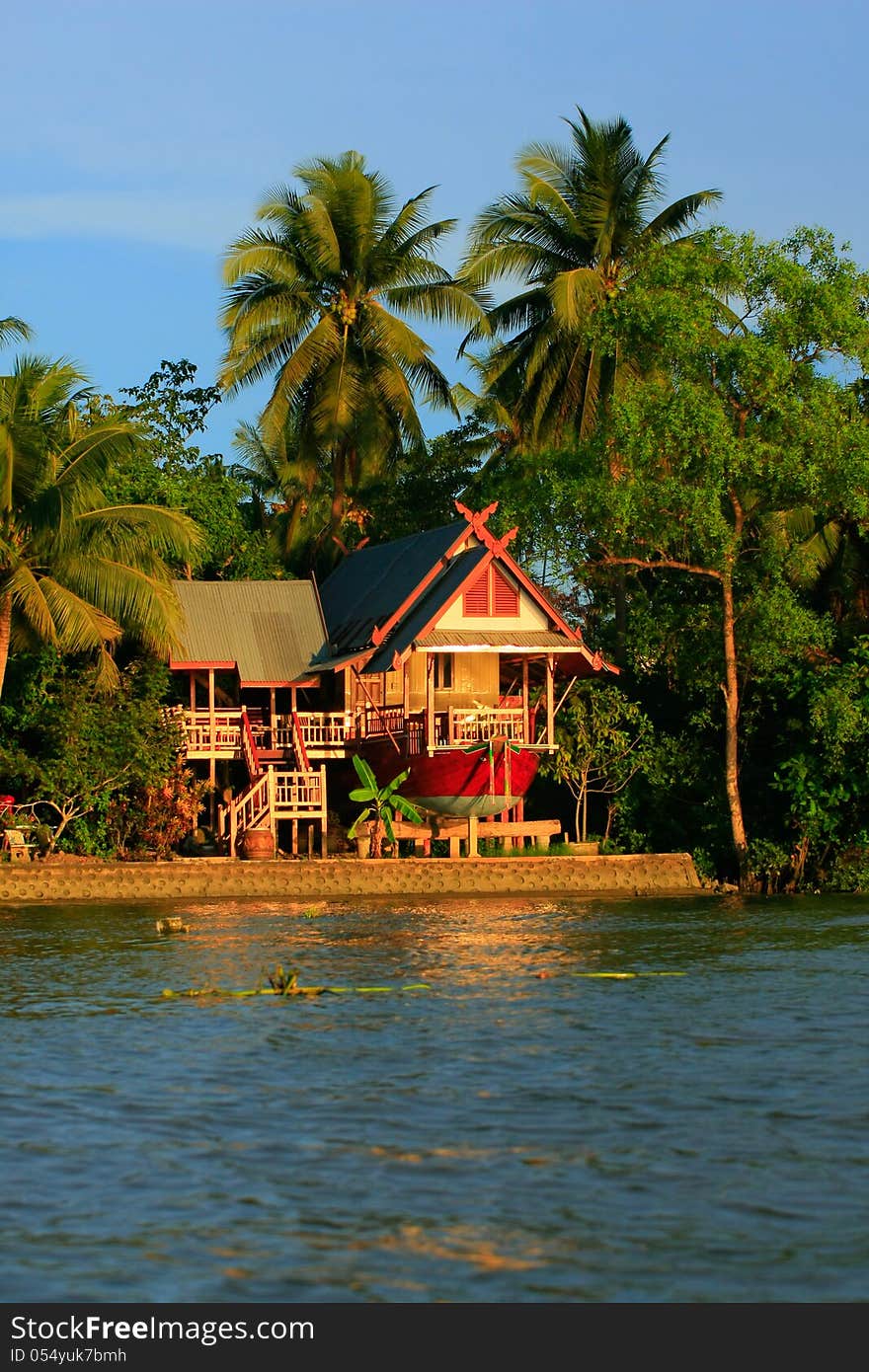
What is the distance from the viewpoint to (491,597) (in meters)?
34.2

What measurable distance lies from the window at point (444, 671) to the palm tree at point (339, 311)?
893cm

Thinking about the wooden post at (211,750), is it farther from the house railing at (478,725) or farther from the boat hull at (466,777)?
the house railing at (478,725)

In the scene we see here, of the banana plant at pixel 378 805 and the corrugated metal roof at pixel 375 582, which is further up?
the corrugated metal roof at pixel 375 582

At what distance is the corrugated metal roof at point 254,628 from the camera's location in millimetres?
35594

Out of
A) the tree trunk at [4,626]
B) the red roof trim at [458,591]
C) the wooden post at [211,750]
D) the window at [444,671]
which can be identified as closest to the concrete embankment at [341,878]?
the wooden post at [211,750]

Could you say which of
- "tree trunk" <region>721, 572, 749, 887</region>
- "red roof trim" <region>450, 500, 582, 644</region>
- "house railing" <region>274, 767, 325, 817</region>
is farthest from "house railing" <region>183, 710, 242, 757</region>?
"tree trunk" <region>721, 572, 749, 887</region>

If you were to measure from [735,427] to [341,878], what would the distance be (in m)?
11.7

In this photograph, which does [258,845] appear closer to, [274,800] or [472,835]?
[274,800]

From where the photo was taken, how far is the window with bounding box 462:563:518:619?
112 ft

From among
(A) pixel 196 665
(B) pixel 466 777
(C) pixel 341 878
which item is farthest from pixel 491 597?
(C) pixel 341 878

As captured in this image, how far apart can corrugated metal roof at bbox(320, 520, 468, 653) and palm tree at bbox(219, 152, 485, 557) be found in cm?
380

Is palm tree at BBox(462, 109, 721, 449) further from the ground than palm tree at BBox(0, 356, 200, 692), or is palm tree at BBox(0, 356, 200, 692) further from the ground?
palm tree at BBox(462, 109, 721, 449)

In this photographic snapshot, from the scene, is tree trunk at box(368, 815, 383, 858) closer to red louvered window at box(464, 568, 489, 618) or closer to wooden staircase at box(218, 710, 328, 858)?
wooden staircase at box(218, 710, 328, 858)
